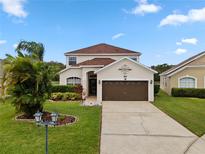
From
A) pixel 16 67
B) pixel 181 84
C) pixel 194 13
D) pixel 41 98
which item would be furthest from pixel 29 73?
pixel 181 84

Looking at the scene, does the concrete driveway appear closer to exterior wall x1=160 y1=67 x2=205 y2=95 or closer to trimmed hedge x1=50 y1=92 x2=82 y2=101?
trimmed hedge x1=50 y1=92 x2=82 y2=101

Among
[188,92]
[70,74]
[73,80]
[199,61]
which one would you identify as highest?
[199,61]

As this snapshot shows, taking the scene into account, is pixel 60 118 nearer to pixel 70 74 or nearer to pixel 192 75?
pixel 70 74

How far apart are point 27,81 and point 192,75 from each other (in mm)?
19855

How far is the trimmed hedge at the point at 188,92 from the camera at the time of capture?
79.8 feet

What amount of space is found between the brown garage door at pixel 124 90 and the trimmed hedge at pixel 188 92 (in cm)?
536

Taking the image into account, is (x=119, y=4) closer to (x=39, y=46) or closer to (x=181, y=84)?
(x=181, y=84)

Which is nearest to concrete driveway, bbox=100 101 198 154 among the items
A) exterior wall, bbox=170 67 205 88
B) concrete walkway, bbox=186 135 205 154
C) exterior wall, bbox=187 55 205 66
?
concrete walkway, bbox=186 135 205 154

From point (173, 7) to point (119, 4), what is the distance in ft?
15.1

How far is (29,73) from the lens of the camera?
1245 centimetres

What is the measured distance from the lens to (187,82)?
84.5 ft

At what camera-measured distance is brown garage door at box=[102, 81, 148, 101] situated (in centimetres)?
2180

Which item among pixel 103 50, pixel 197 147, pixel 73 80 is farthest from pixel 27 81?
pixel 103 50

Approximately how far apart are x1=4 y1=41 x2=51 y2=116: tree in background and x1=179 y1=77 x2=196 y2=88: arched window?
17940mm
